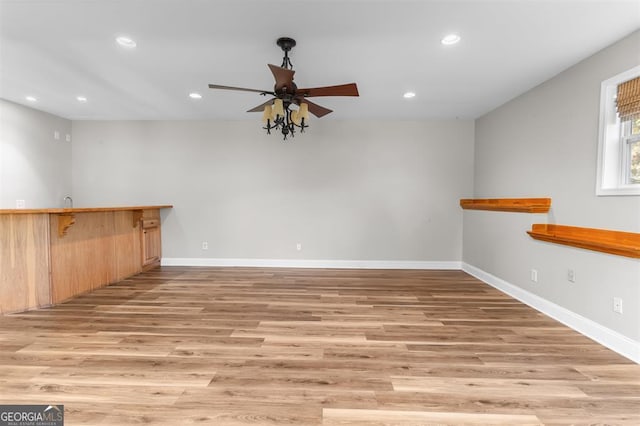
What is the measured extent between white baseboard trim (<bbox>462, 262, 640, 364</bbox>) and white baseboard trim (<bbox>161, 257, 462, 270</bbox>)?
43.0 inches

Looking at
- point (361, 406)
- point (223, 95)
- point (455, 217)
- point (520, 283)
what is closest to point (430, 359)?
point (361, 406)

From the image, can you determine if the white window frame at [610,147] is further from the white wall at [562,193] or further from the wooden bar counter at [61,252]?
the wooden bar counter at [61,252]

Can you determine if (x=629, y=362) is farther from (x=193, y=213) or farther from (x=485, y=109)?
(x=193, y=213)

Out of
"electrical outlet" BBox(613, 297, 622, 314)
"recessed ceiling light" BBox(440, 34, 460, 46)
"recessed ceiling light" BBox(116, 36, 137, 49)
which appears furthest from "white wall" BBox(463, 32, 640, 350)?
"recessed ceiling light" BBox(116, 36, 137, 49)

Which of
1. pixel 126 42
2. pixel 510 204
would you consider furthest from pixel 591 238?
pixel 126 42

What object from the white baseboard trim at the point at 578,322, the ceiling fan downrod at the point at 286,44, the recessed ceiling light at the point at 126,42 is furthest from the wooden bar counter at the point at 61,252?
the white baseboard trim at the point at 578,322

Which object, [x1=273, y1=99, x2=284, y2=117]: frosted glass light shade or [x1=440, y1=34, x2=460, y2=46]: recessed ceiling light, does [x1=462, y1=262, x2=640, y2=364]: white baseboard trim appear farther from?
[x1=273, y1=99, x2=284, y2=117]: frosted glass light shade

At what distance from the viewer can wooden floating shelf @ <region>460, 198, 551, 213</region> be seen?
3191 mm

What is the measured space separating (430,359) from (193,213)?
4.44m

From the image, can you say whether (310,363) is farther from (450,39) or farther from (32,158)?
(32,158)

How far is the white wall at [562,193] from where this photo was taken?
231 centimetres

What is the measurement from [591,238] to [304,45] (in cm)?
316

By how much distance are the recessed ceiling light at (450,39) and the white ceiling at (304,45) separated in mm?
48

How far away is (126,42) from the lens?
251 centimetres
